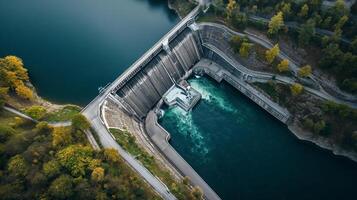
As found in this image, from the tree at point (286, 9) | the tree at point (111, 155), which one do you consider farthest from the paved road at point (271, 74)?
the tree at point (111, 155)

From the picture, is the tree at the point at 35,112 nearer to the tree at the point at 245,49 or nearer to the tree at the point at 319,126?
the tree at the point at 245,49

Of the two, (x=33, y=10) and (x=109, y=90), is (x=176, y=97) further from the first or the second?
(x=33, y=10)

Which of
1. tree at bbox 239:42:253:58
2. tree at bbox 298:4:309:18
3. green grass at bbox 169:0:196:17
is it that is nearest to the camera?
tree at bbox 298:4:309:18

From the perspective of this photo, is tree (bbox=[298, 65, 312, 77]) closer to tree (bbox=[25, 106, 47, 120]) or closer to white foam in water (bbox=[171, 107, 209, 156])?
white foam in water (bbox=[171, 107, 209, 156])

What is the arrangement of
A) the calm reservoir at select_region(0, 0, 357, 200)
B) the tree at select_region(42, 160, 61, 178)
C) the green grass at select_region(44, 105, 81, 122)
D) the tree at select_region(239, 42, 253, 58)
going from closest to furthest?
the tree at select_region(42, 160, 61, 178), the green grass at select_region(44, 105, 81, 122), the calm reservoir at select_region(0, 0, 357, 200), the tree at select_region(239, 42, 253, 58)

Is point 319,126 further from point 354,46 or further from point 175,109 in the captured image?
point 175,109

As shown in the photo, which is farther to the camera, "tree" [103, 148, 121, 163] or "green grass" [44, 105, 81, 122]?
"green grass" [44, 105, 81, 122]

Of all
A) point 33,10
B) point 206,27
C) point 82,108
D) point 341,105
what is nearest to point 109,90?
point 82,108

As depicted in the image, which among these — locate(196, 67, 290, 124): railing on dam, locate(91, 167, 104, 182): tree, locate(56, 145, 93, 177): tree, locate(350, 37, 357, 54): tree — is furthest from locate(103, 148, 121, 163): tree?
locate(350, 37, 357, 54): tree
